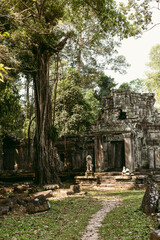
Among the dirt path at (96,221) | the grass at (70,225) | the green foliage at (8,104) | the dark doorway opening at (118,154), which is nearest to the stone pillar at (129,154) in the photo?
the dark doorway opening at (118,154)

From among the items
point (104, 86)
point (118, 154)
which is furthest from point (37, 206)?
point (104, 86)

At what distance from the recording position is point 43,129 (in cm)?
1384

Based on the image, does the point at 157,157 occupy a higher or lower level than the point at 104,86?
lower

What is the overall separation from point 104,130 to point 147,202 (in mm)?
9318

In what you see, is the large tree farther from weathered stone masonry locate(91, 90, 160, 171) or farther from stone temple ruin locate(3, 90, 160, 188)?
weathered stone masonry locate(91, 90, 160, 171)

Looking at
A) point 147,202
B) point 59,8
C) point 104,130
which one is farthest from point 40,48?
point 147,202

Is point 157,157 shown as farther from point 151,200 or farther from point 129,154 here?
point 151,200

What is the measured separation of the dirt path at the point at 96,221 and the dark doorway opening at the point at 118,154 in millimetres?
9111

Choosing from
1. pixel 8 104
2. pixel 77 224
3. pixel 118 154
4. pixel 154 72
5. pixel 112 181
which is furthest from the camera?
pixel 154 72

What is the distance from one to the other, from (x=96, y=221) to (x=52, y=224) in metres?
1.20

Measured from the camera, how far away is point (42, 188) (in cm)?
1291

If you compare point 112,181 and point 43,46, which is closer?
point 43,46

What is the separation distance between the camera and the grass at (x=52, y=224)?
18.4ft

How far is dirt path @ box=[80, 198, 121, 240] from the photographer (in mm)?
5620
